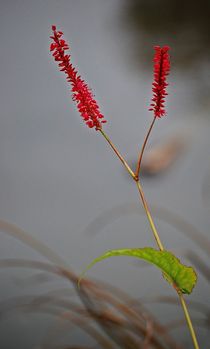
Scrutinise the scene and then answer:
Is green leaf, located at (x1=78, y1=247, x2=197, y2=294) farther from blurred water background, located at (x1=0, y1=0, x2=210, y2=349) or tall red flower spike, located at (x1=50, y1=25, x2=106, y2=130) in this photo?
blurred water background, located at (x1=0, y1=0, x2=210, y2=349)

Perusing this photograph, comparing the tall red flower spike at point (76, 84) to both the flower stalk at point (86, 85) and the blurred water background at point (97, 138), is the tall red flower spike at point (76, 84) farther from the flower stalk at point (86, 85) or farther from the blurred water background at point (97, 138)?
the blurred water background at point (97, 138)

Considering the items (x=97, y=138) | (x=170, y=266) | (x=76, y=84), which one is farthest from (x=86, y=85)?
(x=97, y=138)

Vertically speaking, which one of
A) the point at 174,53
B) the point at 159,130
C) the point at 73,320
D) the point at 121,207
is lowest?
the point at 73,320

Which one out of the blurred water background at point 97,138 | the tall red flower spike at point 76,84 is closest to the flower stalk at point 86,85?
the tall red flower spike at point 76,84

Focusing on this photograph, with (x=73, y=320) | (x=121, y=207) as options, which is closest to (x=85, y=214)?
(x=121, y=207)

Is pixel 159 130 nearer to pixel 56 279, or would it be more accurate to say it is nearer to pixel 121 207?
pixel 121 207

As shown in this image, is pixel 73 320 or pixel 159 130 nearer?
pixel 73 320

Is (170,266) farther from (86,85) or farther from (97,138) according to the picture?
(97,138)
